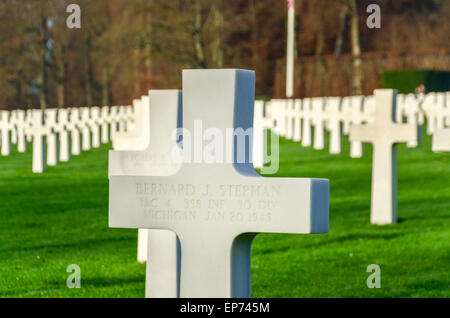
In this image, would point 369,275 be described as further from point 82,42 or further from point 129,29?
point 82,42

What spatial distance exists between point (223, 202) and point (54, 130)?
15.5 m

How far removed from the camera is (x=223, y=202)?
4.82 metres

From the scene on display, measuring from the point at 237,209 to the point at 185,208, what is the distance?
254 millimetres

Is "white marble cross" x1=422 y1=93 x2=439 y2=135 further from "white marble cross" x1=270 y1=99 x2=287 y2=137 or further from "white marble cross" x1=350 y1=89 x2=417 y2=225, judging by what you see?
"white marble cross" x1=350 y1=89 x2=417 y2=225

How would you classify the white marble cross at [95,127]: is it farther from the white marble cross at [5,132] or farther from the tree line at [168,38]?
the tree line at [168,38]

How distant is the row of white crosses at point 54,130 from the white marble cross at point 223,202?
43.4ft

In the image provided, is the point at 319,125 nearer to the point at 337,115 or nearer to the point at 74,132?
the point at 337,115

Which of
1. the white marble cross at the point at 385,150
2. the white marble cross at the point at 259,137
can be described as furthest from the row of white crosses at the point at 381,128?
the white marble cross at the point at 259,137

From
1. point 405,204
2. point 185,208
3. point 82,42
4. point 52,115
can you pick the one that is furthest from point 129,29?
point 185,208

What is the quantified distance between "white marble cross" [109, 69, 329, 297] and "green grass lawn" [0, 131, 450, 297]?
2.72 metres

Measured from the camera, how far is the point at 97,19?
153 ft

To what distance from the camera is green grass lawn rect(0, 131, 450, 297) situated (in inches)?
314

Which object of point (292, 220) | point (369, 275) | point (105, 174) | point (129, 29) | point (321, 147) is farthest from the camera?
point (129, 29)

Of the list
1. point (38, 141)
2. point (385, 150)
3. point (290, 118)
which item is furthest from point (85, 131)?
point (385, 150)
